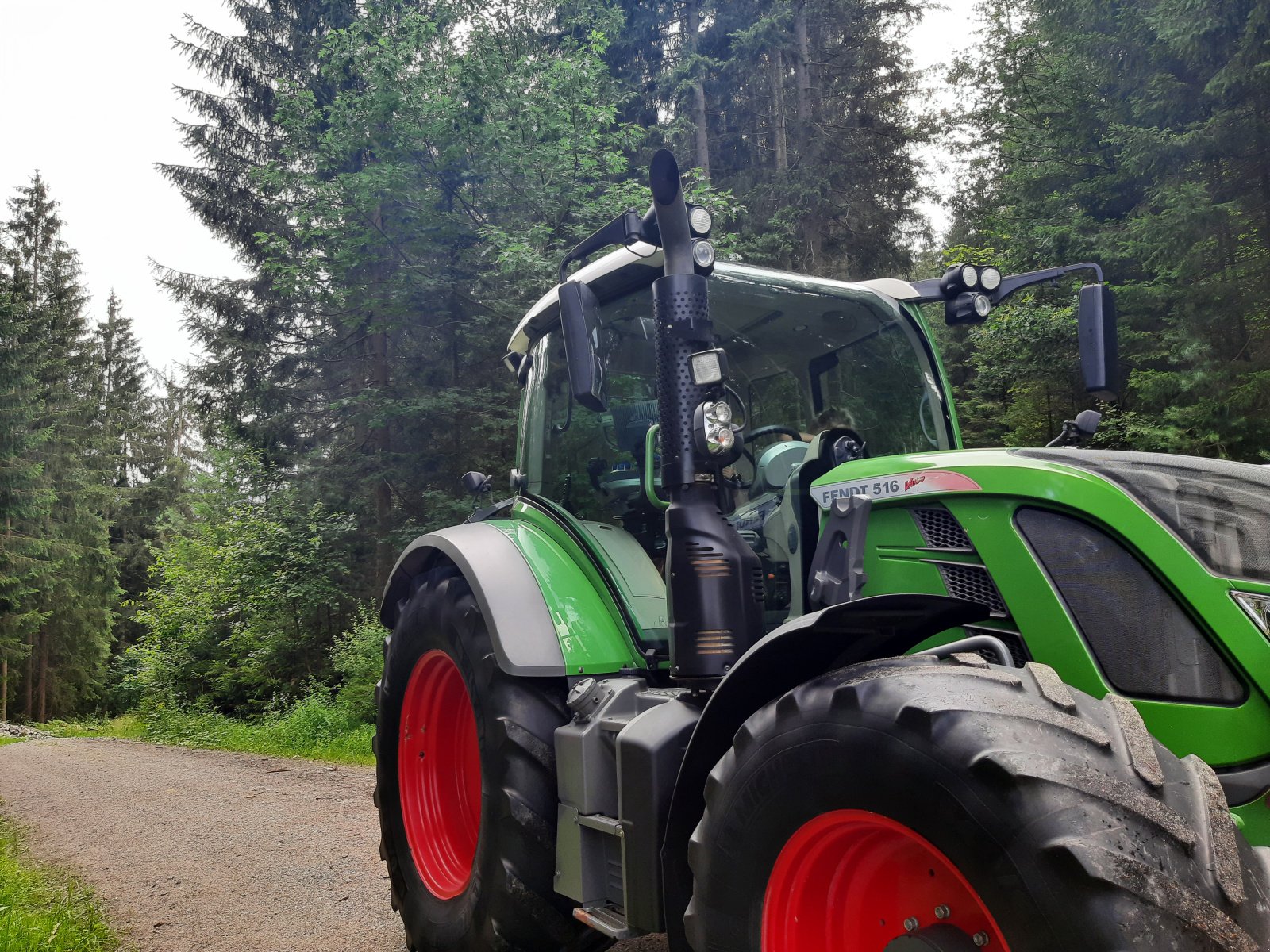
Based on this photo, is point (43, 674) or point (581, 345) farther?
point (43, 674)

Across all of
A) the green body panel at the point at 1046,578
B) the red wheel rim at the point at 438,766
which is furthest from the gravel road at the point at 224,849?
the green body panel at the point at 1046,578

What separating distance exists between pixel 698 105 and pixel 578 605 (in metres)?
16.4

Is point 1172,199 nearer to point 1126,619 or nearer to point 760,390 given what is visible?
point 760,390

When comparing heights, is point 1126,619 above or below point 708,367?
below

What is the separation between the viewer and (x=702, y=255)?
2.93 m

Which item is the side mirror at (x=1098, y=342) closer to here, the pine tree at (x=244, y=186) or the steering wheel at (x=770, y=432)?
the steering wheel at (x=770, y=432)

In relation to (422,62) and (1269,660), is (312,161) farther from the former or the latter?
(1269,660)

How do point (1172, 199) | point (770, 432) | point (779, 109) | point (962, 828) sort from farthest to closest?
point (779, 109)
point (1172, 199)
point (770, 432)
point (962, 828)

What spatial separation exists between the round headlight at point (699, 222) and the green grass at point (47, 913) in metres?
3.76

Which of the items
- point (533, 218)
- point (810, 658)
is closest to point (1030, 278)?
point (810, 658)

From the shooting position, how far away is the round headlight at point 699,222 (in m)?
2.94

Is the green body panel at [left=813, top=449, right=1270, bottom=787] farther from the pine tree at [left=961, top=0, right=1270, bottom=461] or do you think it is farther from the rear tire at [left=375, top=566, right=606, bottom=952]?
the pine tree at [left=961, top=0, right=1270, bottom=461]

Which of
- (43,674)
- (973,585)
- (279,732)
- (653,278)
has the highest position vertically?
(653,278)

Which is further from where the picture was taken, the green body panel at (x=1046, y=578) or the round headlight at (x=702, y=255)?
the round headlight at (x=702, y=255)
